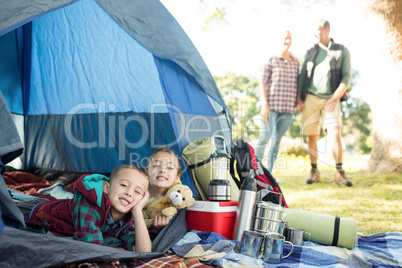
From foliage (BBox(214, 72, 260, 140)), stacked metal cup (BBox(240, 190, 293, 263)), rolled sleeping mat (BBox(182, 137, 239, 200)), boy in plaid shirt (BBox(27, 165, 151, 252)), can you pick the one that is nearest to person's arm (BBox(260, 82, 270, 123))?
rolled sleeping mat (BBox(182, 137, 239, 200))

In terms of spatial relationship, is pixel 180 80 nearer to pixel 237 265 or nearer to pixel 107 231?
pixel 107 231

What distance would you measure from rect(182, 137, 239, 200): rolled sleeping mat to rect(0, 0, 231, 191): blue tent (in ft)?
0.47

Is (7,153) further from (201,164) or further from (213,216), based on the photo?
(201,164)

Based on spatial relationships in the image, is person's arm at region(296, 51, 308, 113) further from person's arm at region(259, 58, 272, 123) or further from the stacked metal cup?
the stacked metal cup

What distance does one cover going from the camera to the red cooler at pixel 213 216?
7.10 feet

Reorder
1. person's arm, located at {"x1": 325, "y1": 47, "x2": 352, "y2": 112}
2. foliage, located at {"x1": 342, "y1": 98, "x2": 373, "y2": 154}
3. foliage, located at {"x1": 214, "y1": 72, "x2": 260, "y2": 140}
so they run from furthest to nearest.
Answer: foliage, located at {"x1": 342, "y1": 98, "x2": 373, "y2": 154}
foliage, located at {"x1": 214, "y1": 72, "x2": 260, "y2": 140}
person's arm, located at {"x1": 325, "y1": 47, "x2": 352, "y2": 112}

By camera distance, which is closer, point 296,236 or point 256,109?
point 296,236

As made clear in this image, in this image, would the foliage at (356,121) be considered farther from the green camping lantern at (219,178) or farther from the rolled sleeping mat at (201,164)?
the green camping lantern at (219,178)

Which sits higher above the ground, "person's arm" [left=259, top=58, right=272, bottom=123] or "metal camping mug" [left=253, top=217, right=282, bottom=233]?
"person's arm" [left=259, top=58, right=272, bottom=123]

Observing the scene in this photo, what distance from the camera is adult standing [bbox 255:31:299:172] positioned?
4.14 metres

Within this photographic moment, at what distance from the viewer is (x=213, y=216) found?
2.16m

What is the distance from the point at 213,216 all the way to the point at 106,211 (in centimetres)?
67

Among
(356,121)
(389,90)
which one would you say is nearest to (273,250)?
(389,90)

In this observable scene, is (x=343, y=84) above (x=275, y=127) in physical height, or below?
above
